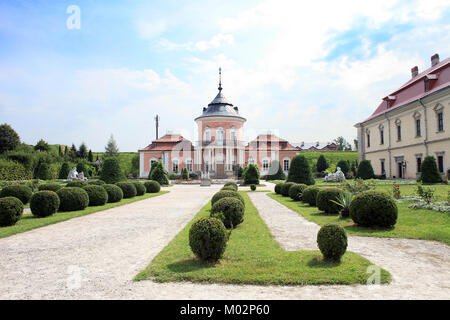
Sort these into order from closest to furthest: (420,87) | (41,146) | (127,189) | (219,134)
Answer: (127,189), (420,87), (219,134), (41,146)

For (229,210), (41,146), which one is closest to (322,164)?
(229,210)

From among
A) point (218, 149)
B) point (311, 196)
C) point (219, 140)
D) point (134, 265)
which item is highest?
point (219, 140)

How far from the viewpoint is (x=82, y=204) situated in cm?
1263

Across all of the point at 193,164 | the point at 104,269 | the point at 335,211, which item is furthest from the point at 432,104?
the point at 193,164

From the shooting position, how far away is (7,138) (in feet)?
143

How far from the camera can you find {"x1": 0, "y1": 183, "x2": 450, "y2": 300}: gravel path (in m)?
3.88

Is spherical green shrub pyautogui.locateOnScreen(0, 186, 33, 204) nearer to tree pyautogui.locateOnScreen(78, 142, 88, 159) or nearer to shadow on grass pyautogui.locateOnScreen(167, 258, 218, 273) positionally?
shadow on grass pyautogui.locateOnScreen(167, 258, 218, 273)

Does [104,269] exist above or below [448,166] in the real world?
below

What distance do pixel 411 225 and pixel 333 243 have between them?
4.72 meters

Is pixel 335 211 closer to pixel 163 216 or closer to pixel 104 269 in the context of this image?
pixel 163 216

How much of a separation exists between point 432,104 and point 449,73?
2583 mm

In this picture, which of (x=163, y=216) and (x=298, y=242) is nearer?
(x=298, y=242)

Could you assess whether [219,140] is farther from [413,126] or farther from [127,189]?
[127,189]

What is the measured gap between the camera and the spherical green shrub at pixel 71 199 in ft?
40.4
